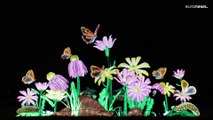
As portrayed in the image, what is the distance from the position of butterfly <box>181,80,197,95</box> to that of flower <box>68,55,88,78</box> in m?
0.86

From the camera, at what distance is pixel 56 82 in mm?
3137

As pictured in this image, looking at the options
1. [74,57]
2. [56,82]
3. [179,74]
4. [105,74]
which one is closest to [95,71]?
[105,74]

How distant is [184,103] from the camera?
3.14 meters

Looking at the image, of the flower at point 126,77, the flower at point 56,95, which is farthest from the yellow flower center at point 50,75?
the flower at point 126,77

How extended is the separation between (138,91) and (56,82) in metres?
0.71

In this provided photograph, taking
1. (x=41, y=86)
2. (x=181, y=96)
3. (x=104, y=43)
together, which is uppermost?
(x=104, y=43)

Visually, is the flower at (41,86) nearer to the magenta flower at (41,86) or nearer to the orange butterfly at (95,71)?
the magenta flower at (41,86)

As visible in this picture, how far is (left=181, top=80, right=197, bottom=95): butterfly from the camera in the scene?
3164 millimetres

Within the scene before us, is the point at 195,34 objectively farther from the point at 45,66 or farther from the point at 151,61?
the point at 45,66

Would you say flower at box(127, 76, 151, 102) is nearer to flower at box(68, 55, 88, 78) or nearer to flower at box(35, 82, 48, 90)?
flower at box(68, 55, 88, 78)

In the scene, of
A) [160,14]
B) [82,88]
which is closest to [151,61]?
[160,14]

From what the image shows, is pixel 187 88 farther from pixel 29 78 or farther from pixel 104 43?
pixel 29 78

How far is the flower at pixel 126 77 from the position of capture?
311cm

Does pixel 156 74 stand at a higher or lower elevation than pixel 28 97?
Result: higher
